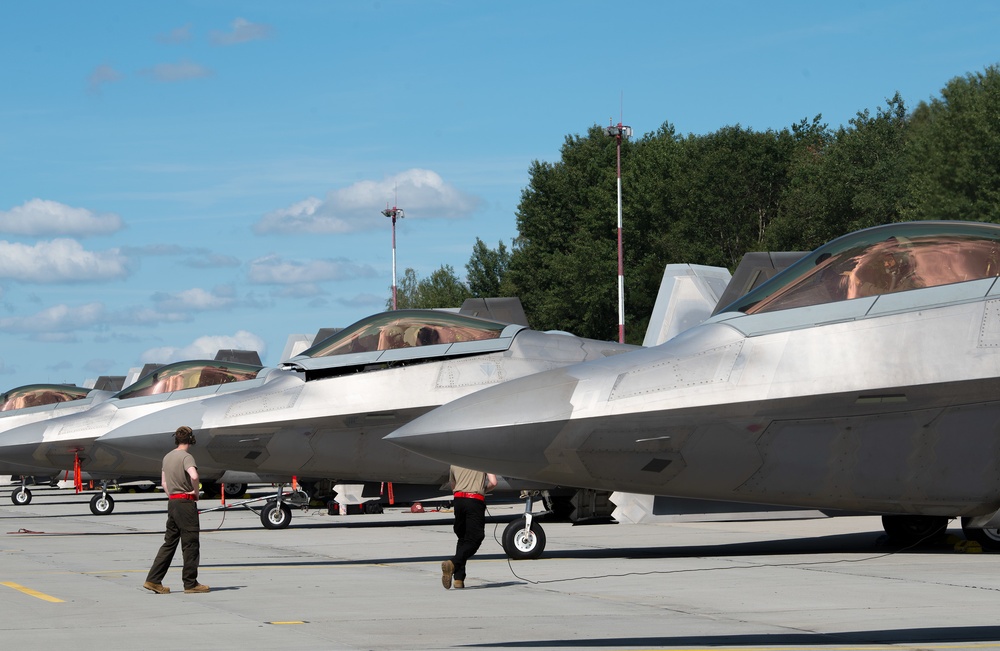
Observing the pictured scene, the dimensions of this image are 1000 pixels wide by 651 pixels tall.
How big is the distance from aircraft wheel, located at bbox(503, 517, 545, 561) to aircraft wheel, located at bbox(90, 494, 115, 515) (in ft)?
55.7

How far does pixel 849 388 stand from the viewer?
27.1 ft

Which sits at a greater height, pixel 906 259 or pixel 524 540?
pixel 906 259

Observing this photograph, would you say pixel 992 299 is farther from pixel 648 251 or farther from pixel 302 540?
pixel 648 251

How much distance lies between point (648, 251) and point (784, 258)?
53.0m

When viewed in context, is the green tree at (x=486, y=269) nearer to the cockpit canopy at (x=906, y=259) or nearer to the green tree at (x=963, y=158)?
the green tree at (x=963, y=158)

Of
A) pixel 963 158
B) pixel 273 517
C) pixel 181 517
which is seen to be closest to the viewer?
pixel 181 517

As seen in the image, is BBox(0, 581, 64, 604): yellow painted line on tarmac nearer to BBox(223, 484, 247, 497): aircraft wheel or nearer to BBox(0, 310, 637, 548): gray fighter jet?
BBox(0, 310, 637, 548): gray fighter jet

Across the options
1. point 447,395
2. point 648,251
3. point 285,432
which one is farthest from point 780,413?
point 648,251

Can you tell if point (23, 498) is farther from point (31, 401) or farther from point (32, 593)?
point (32, 593)

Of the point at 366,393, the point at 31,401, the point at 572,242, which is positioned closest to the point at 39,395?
the point at 31,401

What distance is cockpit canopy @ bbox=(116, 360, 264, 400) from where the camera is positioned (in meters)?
25.3

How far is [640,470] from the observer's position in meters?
9.46

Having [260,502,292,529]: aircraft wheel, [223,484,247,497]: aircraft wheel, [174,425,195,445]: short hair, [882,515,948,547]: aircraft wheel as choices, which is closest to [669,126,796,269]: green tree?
[223,484,247,497]: aircraft wheel

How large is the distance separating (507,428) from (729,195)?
68.3 meters
